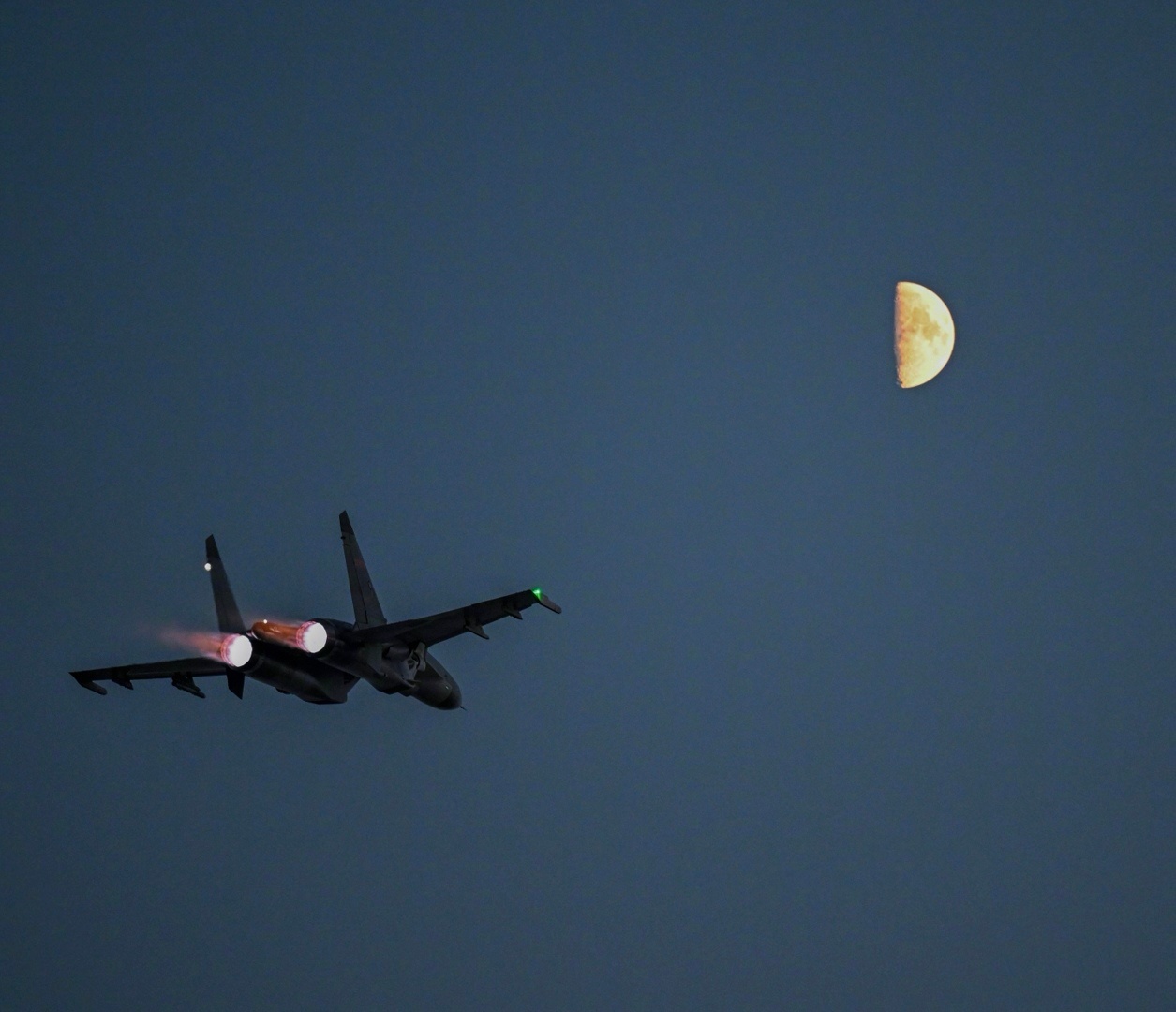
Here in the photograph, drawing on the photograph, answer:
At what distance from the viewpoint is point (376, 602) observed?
190 ft

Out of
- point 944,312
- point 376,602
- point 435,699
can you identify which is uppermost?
point 944,312

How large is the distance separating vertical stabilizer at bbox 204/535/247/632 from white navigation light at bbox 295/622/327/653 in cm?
309

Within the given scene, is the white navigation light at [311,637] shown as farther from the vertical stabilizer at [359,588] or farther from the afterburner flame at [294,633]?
the vertical stabilizer at [359,588]

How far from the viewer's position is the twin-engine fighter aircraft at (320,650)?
1978 inches

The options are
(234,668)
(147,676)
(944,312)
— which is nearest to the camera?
(234,668)

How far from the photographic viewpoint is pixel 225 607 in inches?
2083

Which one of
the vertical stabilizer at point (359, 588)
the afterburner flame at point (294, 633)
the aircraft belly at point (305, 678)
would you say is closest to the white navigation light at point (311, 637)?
the afterburner flame at point (294, 633)

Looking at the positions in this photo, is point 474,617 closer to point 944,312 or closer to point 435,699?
point 435,699

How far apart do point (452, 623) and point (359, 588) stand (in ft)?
17.6

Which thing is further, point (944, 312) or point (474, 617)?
point (944, 312)

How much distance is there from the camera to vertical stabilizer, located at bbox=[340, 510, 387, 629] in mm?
56406

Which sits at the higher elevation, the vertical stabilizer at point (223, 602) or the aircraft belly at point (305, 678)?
the vertical stabilizer at point (223, 602)

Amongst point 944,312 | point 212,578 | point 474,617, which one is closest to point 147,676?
point 212,578

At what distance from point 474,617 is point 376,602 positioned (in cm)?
623
